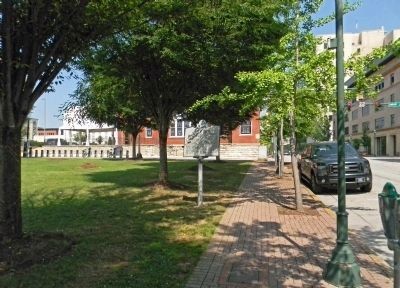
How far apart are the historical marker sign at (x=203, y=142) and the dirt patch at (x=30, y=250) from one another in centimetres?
583

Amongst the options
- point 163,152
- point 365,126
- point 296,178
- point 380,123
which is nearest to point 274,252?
point 296,178

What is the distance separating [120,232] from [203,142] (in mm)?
4944

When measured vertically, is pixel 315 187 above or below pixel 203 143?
below

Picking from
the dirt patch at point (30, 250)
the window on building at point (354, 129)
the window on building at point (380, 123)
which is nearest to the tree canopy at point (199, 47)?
the dirt patch at point (30, 250)

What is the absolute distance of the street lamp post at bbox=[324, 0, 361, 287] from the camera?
594cm

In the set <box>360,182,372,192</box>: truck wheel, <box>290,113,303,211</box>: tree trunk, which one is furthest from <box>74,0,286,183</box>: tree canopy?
<box>360,182,372,192</box>: truck wheel

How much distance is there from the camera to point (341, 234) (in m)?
6.17

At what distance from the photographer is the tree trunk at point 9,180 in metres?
6.99

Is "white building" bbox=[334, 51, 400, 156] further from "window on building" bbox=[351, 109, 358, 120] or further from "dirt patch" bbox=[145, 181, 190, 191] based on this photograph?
"dirt patch" bbox=[145, 181, 190, 191]

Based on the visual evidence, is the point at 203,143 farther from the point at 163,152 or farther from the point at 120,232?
the point at 120,232

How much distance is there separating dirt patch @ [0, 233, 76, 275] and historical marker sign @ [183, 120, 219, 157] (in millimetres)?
5828

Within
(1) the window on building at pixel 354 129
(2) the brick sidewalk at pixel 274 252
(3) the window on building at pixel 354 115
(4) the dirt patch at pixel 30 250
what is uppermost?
(3) the window on building at pixel 354 115

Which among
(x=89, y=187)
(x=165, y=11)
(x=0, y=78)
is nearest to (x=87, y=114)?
(x=89, y=187)

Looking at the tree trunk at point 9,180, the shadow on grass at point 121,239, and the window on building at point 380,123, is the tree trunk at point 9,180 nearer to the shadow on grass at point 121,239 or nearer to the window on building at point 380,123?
the shadow on grass at point 121,239
